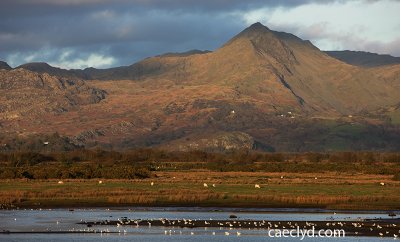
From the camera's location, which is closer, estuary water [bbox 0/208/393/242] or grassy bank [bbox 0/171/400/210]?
estuary water [bbox 0/208/393/242]

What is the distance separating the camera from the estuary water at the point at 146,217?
5797cm

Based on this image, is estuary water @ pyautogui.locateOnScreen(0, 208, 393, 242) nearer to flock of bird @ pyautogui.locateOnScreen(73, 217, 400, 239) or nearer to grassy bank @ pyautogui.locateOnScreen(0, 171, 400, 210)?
flock of bird @ pyautogui.locateOnScreen(73, 217, 400, 239)

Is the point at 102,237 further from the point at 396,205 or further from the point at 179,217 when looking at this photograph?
the point at 396,205

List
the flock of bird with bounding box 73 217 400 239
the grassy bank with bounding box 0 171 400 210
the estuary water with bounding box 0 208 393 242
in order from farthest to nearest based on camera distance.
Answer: the grassy bank with bounding box 0 171 400 210 < the flock of bird with bounding box 73 217 400 239 < the estuary water with bounding box 0 208 393 242

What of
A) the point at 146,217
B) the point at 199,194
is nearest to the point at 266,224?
the point at 146,217

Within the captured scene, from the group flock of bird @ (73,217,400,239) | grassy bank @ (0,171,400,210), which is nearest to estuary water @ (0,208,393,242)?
flock of bird @ (73,217,400,239)

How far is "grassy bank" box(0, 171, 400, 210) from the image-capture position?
83.6 m

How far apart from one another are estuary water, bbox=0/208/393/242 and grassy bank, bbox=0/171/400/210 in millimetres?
4894

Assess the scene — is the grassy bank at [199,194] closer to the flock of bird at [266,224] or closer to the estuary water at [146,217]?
the estuary water at [146,217]

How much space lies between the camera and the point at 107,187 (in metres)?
98.0

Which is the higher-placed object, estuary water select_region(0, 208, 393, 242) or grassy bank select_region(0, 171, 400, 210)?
grassy bank select_region(0, 171, 400, 210)

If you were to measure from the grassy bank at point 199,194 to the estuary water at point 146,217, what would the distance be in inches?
193

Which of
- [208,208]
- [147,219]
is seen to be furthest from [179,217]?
[208,208]

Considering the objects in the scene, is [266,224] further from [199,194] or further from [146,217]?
[199,194]
